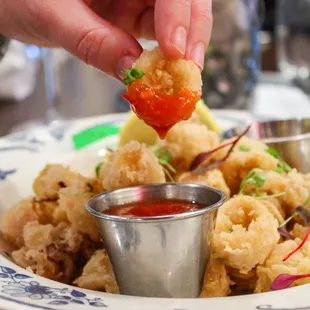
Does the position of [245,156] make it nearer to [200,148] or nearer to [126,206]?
[200,148]

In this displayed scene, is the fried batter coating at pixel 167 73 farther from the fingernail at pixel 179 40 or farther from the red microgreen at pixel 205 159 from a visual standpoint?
the red microgreen at pixel 205 159

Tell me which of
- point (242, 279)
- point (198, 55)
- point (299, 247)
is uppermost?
point (198, 55)

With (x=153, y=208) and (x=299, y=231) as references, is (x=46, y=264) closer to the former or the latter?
(x=153, y=208)

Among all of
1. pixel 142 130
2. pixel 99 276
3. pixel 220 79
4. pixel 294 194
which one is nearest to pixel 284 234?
pixel 294 194

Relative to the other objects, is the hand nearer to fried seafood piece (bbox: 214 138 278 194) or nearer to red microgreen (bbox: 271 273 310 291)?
fried seafood piece (bbox: 214 138 278 194)

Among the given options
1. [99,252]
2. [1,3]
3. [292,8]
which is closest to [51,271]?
[99,252]

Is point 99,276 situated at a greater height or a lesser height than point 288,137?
lesser

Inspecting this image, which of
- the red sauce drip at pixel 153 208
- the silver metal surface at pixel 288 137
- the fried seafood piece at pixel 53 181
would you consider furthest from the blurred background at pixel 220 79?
the red sauce drip at pixel 153 208

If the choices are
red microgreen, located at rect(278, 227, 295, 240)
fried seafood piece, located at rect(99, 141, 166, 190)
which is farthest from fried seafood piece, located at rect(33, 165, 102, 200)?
red microgreen, located at rect(278, 227, 295, 240)
